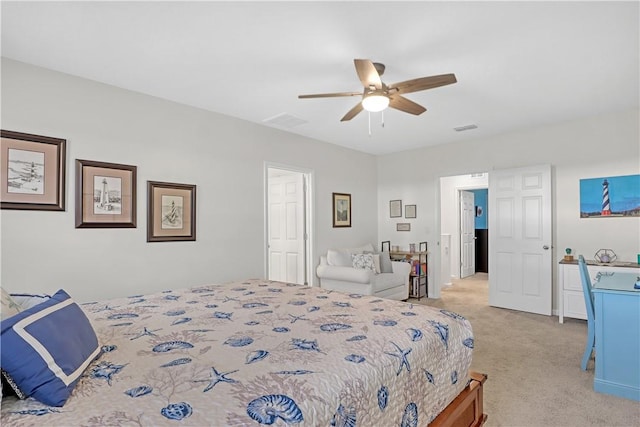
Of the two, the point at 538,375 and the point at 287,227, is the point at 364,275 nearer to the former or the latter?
the point at 287,227

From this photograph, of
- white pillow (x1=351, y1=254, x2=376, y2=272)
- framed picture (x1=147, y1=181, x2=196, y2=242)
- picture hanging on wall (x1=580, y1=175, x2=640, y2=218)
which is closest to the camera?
framed picture (x1=147, y1=181, x2=196, y2=242)

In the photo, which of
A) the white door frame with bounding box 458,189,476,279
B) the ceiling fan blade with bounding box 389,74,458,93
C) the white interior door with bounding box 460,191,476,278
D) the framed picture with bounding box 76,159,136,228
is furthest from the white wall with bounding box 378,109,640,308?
the framed picture with bounding box 76,159,136,228

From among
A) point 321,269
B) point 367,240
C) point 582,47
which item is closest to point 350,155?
point 367,240

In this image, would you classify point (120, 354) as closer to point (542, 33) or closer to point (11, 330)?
point (11, 330)

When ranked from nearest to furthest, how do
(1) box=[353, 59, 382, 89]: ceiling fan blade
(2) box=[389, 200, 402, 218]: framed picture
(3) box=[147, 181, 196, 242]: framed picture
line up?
1. (1) box=[353, 59, 382, 89]: ceiling fan blade
2. (3) box=[147, 181, 196, 242]: framed picture
3. (2) box=[389, 200, 402, 218]: framed picture

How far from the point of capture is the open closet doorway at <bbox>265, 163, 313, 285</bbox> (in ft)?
17.1

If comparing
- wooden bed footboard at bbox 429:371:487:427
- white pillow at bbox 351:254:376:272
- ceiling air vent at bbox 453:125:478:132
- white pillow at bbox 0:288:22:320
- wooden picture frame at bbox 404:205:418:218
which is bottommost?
wooden bed footboard at bbox 429:371:487:427

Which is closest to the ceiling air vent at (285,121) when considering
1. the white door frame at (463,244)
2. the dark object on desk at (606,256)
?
the dark object on desk at (606,256)

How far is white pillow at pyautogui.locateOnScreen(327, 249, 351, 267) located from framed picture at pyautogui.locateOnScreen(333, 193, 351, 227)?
582mm

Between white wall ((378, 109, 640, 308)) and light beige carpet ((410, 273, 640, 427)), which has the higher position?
white wall ((378, 109, 640, 308))

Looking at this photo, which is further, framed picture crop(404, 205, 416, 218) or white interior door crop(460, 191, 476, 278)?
white interior door crop(460, 191, 476, 278)

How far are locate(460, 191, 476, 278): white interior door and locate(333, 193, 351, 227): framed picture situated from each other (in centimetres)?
340

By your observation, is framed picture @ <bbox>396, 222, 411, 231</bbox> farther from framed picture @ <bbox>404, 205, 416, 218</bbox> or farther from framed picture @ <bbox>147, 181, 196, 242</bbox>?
framed picture @ <bbox>147, 181, 196, 242</bbox>

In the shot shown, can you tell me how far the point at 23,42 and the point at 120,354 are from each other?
2465 mm
